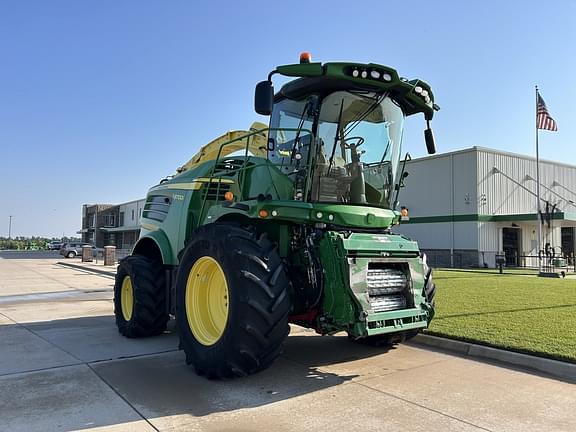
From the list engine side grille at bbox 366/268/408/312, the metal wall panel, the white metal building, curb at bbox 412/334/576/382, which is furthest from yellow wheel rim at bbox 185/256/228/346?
the metal wall panel

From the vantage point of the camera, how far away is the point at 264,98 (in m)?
5.06

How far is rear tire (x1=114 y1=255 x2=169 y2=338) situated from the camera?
23.6 feet

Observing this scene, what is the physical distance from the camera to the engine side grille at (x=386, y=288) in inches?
204

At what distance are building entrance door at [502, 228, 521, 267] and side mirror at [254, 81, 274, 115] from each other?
28.0 metres

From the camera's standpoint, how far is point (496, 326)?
294 inches

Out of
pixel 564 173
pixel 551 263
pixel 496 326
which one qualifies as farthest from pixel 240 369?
pixel 564 173

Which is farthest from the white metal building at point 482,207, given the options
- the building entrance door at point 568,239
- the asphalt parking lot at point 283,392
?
the asphalt parking lot at point 283,392

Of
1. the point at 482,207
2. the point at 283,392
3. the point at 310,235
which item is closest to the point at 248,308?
the point at 283,392

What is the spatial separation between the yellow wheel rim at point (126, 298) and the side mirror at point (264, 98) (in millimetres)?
4186

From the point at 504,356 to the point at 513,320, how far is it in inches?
86.7

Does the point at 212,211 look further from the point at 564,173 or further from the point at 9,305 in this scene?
the point at 564,173

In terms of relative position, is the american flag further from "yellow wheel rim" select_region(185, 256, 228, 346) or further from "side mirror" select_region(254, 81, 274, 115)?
"yellow wheel rim" select_region(185, 256, 228, 346)

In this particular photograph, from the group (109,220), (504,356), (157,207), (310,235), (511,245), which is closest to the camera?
(310,235)

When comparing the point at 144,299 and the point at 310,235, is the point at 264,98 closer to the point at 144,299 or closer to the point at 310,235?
the point at 310,235
